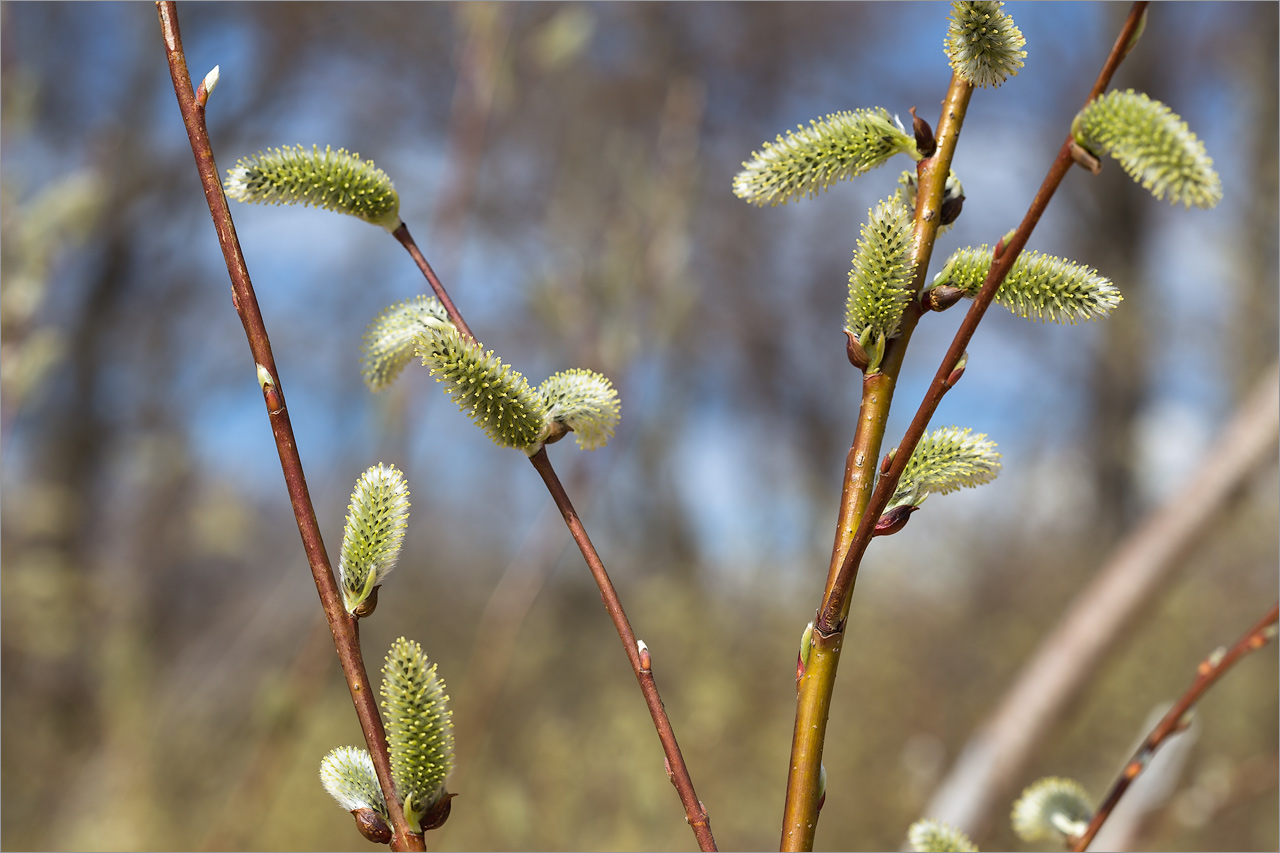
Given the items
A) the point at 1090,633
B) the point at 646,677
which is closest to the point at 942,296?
the point at 646,677

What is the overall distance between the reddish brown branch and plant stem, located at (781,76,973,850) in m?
0.01

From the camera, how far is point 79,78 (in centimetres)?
605

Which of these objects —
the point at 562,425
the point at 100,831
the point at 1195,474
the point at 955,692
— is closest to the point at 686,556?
the point at 955,692

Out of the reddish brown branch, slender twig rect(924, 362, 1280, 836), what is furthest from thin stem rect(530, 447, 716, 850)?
slender twig rect(924, 362, 1280, 836)

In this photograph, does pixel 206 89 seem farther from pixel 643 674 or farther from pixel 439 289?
pixel 643 674

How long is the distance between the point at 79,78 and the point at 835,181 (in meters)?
6.90

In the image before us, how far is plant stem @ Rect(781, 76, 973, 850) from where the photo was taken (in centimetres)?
59

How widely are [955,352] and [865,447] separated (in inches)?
4.1

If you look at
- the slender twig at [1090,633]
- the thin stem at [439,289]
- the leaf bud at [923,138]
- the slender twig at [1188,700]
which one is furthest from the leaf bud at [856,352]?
the slender twig at [1090,633]

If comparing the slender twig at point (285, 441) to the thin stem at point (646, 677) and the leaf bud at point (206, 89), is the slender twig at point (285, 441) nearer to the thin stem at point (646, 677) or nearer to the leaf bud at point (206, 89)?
the leaf bud at point (206, 89)

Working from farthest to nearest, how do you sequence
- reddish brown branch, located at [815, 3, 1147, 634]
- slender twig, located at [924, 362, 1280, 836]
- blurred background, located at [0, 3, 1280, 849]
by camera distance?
blurred background, located at [0, 3, 1280, 849] < slender twig, located at [924, 362, 1280, 836] < reddish brown branch, located at [815, 3, 1147, 634]

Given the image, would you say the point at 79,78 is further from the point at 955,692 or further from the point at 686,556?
the point at 955,692

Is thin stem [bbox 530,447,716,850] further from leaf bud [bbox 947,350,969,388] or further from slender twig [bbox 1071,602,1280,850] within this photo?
slender twig [bbox 1071,602,1280,850]

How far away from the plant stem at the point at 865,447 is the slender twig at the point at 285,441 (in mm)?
242
